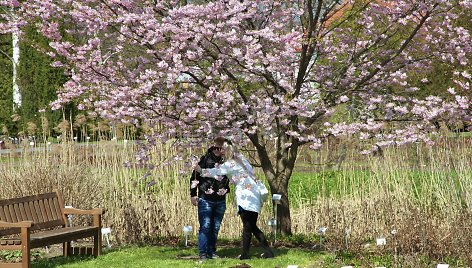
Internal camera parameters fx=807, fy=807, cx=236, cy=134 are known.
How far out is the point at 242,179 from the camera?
8172mm

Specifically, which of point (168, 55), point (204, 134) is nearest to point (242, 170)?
point (204, 134)

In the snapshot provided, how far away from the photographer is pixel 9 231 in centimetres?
842

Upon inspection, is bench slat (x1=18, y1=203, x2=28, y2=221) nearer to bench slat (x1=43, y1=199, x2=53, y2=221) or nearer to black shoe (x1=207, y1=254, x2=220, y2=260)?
bench slat (x1=43, y1=199, x2=53, y2=221)

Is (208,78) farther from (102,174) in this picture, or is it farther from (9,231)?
(102,174)

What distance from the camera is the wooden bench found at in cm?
793

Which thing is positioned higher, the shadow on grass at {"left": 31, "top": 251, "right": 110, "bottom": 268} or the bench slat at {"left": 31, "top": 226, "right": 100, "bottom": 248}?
the bench slat at {"left": 31, "top": 226, "right": 100, "bottom": 248}

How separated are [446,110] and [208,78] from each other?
8.85 feet

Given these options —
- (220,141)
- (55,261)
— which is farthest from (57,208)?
(220,141)

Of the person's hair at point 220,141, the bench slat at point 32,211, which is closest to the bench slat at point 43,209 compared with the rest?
the bench slat at point 32,211

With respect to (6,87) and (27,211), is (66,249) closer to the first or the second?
(27,211)

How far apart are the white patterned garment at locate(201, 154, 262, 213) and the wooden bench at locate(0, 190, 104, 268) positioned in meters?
1.77

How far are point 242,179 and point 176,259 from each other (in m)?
1.23

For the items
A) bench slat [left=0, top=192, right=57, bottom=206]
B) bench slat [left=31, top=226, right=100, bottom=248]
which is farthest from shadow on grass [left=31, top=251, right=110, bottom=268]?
bench slat [left=0, top=192, right=57, bottom=206]

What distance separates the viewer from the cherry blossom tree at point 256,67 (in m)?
7.83
